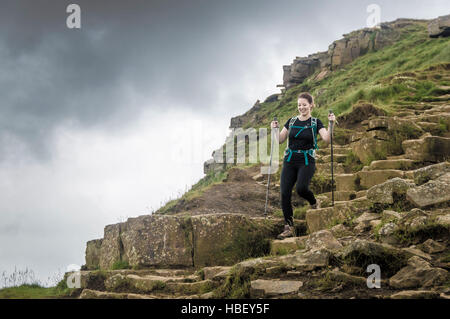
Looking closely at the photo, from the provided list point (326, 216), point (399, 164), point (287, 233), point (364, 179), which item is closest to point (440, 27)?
point (399, 164)

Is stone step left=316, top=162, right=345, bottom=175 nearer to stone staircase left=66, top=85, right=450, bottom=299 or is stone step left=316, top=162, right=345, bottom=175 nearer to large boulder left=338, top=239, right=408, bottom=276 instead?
stone staircase left=66, top=85, right=450, bottom=299

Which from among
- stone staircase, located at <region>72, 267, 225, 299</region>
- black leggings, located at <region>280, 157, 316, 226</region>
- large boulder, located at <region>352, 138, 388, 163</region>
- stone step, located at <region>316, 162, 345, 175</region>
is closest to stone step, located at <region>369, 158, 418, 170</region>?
large boulder, located at <region>352, 138, 388, 163</region>

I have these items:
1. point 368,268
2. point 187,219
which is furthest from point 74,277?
point 368,268

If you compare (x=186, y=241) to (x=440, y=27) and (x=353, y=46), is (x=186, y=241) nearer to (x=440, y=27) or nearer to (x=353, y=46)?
(x=440, y=27)

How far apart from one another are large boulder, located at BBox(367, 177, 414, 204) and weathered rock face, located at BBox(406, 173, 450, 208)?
1.42 ft

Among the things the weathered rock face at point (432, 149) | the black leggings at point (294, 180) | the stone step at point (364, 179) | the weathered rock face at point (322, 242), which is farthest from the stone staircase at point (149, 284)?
the weathered rock face at point (432, 149)

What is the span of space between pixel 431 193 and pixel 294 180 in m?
2.07

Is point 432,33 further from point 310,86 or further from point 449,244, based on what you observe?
point 449,244

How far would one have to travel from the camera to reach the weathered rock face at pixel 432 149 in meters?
8.64

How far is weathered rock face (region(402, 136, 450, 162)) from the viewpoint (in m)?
8.64

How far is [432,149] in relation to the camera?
28.6 feet
